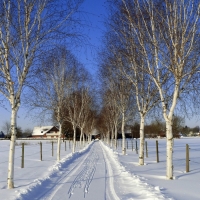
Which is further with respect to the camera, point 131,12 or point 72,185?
point 131,12

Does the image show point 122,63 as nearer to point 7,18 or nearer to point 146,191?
point 7,18

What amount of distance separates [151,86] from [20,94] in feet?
28.8

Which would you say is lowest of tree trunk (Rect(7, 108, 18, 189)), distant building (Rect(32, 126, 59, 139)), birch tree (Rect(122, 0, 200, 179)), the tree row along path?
distant building (Rect(32, 126, 59, 139))

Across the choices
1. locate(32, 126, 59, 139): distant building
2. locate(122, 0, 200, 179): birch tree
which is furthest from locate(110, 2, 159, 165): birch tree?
locate(32, 126, 59, 139): distant building

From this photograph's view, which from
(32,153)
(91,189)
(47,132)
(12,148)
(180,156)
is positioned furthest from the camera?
(47,132)

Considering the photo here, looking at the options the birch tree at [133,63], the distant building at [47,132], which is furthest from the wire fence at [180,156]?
the distant building at [47,132]

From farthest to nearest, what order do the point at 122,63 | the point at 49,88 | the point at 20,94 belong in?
the point at 49,88 < the point at 122,63 < the point at 20,94

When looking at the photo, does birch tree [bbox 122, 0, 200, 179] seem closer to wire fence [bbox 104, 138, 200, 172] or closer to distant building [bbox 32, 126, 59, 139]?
wire fence [bbox 104, 138, 200, 172]

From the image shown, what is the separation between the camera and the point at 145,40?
37.1 ft

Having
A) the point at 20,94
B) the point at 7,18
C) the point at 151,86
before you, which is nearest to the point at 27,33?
the point at 7,18

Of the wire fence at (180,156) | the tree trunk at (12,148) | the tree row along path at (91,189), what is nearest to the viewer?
the tree row along path at (91,189)

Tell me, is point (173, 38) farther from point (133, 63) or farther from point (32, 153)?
point (32, 153)

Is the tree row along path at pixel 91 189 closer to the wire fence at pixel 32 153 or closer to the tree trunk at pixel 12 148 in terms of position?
the tree trunk at pixel 12 148

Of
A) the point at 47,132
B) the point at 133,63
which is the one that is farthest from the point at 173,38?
the point at 47,132
